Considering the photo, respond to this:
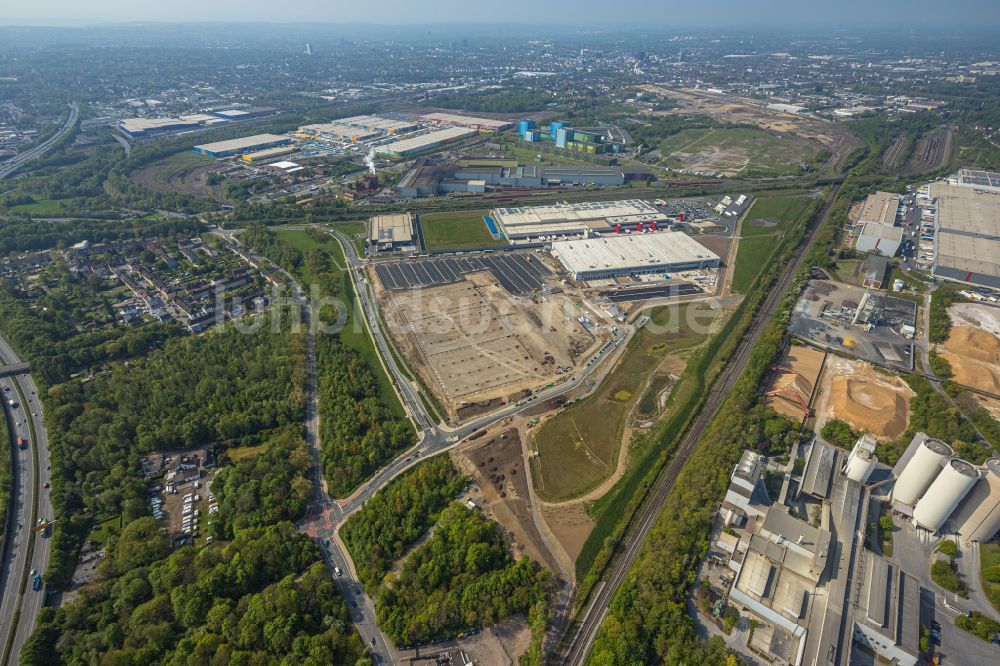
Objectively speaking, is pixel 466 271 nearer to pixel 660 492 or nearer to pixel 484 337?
pixel 484 337

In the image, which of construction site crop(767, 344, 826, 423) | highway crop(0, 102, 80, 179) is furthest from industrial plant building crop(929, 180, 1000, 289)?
highway crop(0, 102, 80, 179)

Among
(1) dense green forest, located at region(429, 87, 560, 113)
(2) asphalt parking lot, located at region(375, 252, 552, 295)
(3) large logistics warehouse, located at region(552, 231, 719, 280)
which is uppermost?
(1) dense green forest, located at region(429, 87, 560, 113)

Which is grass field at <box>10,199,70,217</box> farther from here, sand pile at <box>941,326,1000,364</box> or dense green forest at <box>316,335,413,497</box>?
sand pile at <box>941,326,1000,364</box>

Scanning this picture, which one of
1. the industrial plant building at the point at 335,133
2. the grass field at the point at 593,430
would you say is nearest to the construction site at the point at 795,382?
the grass field at the point at 593,430

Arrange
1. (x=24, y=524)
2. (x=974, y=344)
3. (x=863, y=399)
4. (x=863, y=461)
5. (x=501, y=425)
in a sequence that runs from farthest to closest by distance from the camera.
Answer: (x=974, y=344) < (x=863, y=399) < (x=501, y=425) < (x=24, y=524) < (x=863, y=461)

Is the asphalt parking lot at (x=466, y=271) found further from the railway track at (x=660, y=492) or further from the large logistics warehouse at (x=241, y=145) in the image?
the large logistics warehouse at (x=241, y=145)

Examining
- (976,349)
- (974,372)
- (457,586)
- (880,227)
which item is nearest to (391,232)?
(457,586)
